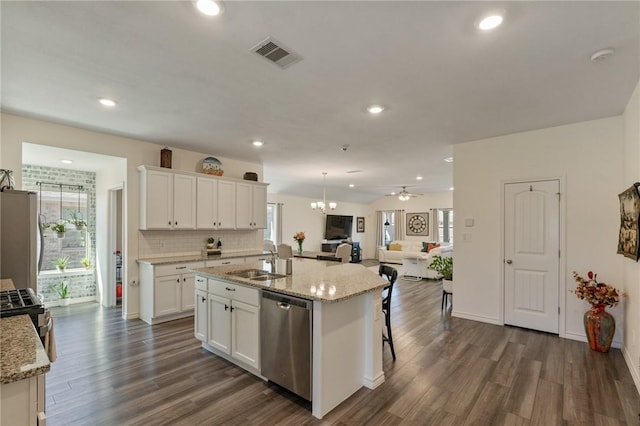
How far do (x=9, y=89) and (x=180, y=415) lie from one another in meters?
3.34

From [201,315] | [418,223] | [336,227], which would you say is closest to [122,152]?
[201,315]

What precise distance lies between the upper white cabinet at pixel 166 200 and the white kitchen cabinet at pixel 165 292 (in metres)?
0.66

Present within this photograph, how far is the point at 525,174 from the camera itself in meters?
4.12

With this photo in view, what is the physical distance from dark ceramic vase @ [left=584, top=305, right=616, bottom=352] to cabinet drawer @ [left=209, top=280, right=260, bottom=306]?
3763 millimetres

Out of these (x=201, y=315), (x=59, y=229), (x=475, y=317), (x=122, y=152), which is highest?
(x=122, y=152)

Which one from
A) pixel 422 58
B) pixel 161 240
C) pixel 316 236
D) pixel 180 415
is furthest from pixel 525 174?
pixel 316 236

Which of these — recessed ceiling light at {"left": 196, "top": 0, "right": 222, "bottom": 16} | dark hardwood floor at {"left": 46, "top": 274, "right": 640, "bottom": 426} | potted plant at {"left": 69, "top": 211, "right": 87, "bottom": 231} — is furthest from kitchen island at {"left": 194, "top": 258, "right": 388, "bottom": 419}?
potted plant at {"left": 69, "top": 211, "right": 87, "bottom": 231}

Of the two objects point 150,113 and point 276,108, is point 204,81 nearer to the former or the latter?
point 276,108

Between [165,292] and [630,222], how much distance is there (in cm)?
554

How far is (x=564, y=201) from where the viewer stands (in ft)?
12.6

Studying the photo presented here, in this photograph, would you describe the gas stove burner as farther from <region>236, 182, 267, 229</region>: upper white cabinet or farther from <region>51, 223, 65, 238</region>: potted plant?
<region>51, 223, 65, 238</region>: potted plant

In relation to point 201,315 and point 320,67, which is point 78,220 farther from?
point 320,67

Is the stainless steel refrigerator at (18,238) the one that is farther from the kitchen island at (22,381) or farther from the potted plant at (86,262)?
the potted plant at (86,262)

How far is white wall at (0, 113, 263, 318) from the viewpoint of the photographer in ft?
11.5
